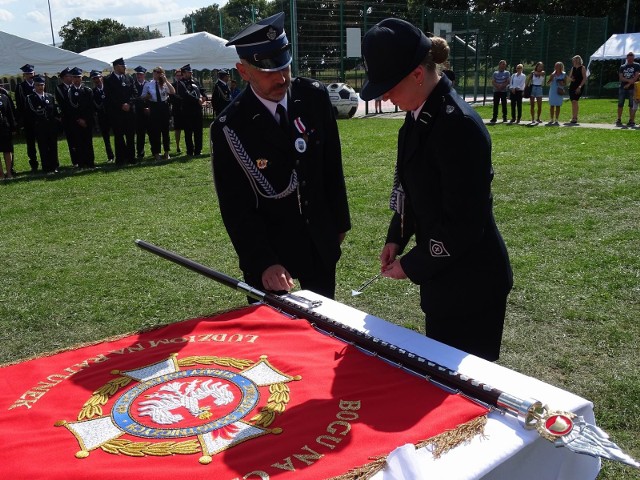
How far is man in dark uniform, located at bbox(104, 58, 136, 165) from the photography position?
1216 centimetres

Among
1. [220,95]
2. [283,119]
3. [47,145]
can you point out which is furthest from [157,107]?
[283,119]

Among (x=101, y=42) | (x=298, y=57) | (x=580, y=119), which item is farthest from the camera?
(x=101, y=42)

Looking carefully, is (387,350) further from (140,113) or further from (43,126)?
(140,113)

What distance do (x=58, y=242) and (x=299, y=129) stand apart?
476 cm

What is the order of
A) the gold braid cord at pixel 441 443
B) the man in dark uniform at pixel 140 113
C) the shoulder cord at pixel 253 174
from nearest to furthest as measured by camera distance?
the gold braid cord at pixel 441 443 < the shoulder cord at pixel 253 174 < the man in dark uniform at pixel 140 113

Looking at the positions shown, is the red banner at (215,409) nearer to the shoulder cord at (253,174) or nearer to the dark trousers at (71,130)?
the shoulder cord at (253,174)

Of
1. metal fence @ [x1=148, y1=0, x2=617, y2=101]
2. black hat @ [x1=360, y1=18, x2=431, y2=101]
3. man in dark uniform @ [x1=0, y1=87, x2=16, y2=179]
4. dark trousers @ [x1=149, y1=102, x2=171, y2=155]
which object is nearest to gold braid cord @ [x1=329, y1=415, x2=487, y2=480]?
black hat @ [x1=360, y1=18, x2=431, y2=101]

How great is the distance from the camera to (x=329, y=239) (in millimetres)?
2697

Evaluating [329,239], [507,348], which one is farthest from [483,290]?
[507,348]

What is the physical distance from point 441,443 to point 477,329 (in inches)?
30.2

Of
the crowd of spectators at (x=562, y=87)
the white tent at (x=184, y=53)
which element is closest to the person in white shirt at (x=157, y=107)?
the white tent at (x=184, y=53)

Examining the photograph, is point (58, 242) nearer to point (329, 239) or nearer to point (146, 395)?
point (329, 239)

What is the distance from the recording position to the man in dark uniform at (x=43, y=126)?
11617mm

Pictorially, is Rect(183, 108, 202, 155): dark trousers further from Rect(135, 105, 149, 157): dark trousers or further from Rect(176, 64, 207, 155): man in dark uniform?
Rect(135, 105, 149, 157): dark trousers
